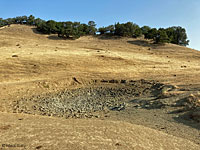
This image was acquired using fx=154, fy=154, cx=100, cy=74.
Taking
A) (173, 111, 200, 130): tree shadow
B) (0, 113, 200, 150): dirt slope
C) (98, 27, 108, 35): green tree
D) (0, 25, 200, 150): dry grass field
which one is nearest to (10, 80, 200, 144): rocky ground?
(173, 111, 200, 130): tree shadow

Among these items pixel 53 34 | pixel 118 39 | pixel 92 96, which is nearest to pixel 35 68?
pixel 92 96

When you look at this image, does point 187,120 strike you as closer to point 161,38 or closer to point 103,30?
point 161,38

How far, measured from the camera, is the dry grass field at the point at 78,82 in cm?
573

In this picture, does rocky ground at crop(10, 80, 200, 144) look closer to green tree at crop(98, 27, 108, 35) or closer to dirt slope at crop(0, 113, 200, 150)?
dirt slope at crop(0, 113, 200, 150)

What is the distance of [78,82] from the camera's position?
1988cm

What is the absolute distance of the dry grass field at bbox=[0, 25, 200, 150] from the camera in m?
5.73

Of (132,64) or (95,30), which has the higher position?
(95,30)

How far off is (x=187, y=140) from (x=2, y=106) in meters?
12.1

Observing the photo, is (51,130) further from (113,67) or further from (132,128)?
(113,67)

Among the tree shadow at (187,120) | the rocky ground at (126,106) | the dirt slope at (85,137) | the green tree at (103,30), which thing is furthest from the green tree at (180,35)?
the dirt slope at (85,137)

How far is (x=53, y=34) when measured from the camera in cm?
4547

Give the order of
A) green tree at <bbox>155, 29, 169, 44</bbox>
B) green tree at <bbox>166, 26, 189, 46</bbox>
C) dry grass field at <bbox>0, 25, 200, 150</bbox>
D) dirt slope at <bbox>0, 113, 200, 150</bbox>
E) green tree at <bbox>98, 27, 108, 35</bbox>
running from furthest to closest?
green tree at <bbox>166, 26, 189, 46</bbox> < green tree at <bbox>98, 27, 108, 35</bbox> < green tree at <bbox>155, 29, 169, 44</bbox> < dry grass field at <bbox>0, 25, 200, 150</bbox> < dirt slope at <bbox>0, 113, 200, 150</bbox>

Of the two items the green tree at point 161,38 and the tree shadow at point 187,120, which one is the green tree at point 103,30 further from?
the tree shadow at point 187,120

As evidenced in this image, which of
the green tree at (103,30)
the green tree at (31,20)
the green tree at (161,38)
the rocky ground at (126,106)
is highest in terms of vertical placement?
the green tree at (31,20)
